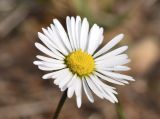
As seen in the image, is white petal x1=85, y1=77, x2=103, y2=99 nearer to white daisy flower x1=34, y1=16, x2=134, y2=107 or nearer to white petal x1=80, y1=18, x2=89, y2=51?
white daisy flower x1=34, y1=16, x2=134, y2=107

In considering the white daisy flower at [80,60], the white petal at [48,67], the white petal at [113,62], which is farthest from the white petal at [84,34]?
the white petal at [48,67]

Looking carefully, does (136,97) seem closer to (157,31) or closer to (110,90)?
(157,31)

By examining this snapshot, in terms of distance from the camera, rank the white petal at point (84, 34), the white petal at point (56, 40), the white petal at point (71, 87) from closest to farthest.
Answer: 1. the white petal at point (71, 87)
2. the white petal at point (56, 40)
3. the white petal at point (84, 34)

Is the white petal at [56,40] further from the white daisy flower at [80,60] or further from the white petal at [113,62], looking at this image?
the white petal at [113,62]

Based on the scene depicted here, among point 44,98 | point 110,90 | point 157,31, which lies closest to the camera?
point 110,90

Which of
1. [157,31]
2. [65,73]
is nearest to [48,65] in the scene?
[65,73]

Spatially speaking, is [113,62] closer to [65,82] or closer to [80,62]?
[80,62]

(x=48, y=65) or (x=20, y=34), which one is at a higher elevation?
(x=20, y=34)
